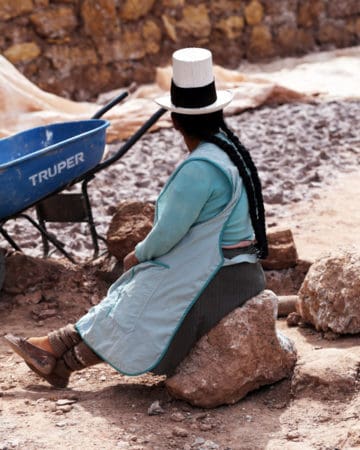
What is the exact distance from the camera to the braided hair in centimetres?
377

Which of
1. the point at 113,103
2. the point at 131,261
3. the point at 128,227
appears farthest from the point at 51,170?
the point at 131,261

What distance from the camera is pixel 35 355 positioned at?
4.00m

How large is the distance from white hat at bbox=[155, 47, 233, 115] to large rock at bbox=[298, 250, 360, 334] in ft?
3.38

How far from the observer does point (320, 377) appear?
12.5ft

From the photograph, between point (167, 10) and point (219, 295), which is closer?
point (219, 295)

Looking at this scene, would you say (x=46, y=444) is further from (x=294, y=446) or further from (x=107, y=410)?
(x=294, y=446)

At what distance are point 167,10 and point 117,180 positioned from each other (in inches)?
191

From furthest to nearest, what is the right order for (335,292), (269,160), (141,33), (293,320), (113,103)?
(141,33) < (269,160) < (113,103) < (293,320) < (335,292)

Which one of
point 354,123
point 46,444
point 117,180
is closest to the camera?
point 46,444

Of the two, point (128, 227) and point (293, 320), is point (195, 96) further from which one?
point (128, 227)

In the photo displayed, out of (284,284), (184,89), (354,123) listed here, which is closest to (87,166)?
(284,284)

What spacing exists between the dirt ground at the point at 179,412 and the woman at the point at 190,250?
21 cm

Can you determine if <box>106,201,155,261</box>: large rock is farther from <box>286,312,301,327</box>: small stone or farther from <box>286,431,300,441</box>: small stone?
<box>286,431,300,441</box>: small stone

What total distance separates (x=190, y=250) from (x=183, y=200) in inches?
9.4
